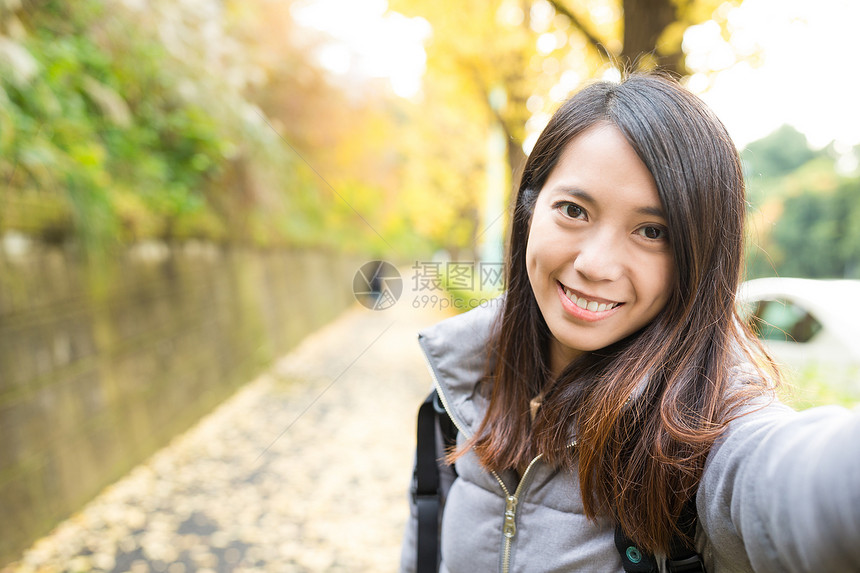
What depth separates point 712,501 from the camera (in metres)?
0.83

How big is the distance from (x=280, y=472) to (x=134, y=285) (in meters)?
1.90

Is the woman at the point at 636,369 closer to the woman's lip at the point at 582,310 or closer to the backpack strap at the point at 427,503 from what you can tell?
the woman's lip at the point at 582,310

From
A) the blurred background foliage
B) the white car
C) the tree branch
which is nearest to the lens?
the blurred background foliage

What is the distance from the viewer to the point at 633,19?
10.1 ft

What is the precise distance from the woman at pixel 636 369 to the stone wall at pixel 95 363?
114 inches

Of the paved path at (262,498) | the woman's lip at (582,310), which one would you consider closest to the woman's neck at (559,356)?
the woman's lip at (582,310)

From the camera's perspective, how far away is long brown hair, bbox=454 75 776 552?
0.91m

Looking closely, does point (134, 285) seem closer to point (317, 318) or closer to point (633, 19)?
point (633, 19)

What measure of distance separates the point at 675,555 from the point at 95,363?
388 cm

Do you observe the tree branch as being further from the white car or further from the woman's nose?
the woman's nose

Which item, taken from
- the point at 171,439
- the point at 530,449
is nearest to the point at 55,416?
the point at 171,439

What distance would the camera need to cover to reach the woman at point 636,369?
0.87 m

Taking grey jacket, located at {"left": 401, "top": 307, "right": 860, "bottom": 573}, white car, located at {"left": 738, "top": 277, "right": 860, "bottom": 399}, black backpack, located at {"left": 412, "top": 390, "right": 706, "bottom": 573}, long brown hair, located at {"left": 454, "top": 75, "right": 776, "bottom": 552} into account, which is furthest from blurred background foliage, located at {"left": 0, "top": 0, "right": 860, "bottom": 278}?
white car, located at {"left": 738, "top": 277, "right": 860, "bottom": 399}

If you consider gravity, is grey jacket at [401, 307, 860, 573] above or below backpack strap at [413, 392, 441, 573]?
above
